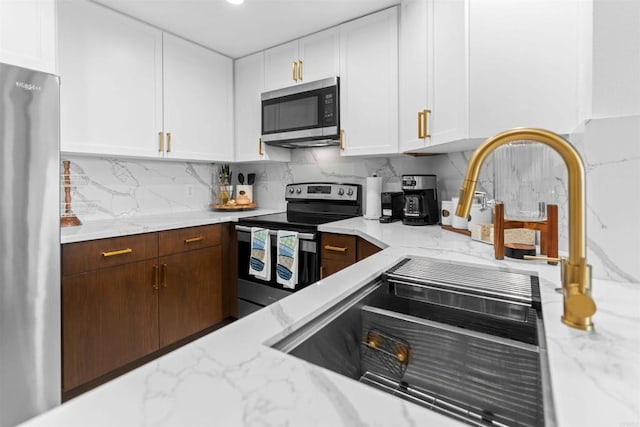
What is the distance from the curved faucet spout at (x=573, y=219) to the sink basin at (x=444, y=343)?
87 mm

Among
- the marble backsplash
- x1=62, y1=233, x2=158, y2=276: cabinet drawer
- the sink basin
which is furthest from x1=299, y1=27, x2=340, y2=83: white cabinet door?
Result: the sink basin

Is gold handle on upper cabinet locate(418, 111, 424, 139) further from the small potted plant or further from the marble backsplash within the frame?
the small potted plant

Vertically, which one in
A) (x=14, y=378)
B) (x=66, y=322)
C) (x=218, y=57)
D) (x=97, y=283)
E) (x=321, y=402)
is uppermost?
(x=218, y=57)

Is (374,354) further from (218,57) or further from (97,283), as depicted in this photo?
(218,57)

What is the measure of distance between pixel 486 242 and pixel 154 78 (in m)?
2.40

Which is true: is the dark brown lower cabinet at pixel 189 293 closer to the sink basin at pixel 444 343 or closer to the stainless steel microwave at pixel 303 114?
the stainless steel microwave at pixel 303 114

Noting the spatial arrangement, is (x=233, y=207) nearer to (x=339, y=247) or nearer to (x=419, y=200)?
(x=339, y=247)

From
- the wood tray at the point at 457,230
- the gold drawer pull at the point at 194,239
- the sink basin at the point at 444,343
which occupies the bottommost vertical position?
the sink basin at the point at 444,343

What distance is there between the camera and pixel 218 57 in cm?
279

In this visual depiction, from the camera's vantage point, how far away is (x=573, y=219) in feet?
2.06

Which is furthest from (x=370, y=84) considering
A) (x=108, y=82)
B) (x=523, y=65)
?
(x=108, y=82)

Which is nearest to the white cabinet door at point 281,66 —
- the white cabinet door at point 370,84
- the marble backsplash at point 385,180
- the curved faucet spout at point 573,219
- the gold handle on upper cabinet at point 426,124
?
the white cabinet door at point 370,84

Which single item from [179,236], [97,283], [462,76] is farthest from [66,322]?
[462,76]

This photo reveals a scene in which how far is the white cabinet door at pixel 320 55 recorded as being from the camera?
2352mm
